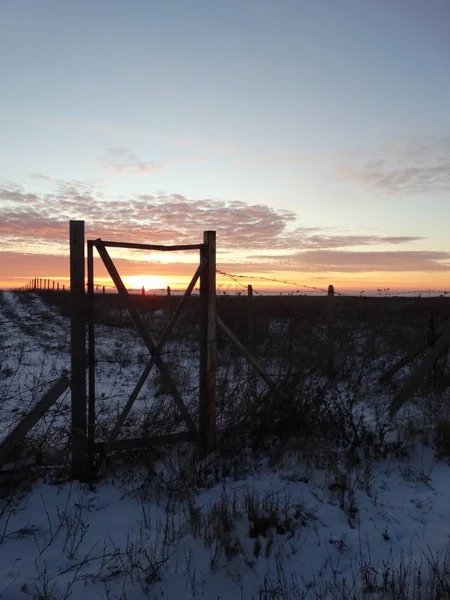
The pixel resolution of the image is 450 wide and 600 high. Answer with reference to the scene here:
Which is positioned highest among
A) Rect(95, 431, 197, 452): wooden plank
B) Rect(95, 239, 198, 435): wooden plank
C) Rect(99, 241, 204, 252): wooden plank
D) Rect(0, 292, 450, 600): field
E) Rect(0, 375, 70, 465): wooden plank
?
Rect(99, 241, 204, 252): wooden plank

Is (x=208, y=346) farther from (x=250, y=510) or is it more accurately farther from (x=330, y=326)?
(x=330, y=326)

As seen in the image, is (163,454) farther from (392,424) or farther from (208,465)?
(392,424)

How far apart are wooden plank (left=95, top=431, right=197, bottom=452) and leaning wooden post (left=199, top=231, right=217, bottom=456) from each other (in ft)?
0.77

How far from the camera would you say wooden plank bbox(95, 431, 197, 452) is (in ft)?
18.1

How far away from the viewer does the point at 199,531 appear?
417 centimetres

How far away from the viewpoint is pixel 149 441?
5.73 m

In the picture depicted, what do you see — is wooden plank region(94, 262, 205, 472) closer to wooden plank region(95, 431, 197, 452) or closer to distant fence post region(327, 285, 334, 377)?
wooden plank region(95, 431, 197, 452)

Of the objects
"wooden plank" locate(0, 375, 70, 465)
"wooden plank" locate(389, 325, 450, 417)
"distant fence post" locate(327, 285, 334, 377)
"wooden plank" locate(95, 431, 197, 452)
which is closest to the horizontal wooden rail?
"wooden plank" locate(0, 375, 70, 465)

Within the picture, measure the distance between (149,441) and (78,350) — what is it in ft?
4.64

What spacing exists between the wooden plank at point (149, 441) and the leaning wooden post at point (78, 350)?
0.75 ft

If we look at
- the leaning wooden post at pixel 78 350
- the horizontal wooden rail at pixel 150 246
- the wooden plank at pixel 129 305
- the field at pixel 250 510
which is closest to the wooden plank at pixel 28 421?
the leaning wooden post at pixel 78 350

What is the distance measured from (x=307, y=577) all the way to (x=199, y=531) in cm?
102

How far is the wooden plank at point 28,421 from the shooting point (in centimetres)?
506

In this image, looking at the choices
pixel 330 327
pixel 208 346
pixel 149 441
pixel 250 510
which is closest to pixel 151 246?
pixel 208 346
